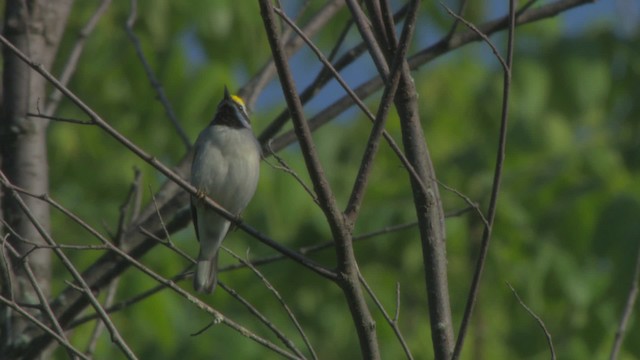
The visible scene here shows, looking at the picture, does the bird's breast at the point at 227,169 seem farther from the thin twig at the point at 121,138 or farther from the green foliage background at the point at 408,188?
the thin twig at the point at 121,138

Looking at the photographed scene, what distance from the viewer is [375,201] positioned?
6.01 m

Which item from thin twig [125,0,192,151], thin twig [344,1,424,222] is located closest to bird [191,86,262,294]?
thin twig [125,0,192,151]

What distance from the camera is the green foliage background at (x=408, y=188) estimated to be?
197 inches

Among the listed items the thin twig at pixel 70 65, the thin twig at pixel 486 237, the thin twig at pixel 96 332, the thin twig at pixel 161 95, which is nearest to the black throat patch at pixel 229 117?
the thin twig at pixel 161 95

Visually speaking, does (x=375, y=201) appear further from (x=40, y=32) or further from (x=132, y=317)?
(x=40, y=32)

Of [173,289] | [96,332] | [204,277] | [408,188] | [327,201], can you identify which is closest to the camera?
[327,201]

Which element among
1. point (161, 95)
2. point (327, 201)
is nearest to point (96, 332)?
point (161, 95)

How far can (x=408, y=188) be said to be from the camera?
19.1 ft

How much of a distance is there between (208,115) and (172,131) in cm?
68

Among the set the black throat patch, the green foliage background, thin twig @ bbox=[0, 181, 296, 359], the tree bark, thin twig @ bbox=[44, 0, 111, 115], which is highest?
the green foliage background

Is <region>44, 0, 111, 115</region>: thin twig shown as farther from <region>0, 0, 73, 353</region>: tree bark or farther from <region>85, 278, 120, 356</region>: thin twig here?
<region>85, 278, 120, 356</region>: thin twig

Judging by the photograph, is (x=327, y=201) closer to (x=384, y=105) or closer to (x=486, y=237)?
(x=384, y=105)

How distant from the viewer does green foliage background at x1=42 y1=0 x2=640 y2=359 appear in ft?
16.4

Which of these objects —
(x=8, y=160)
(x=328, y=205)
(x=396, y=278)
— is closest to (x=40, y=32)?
(x=8, y=160)
